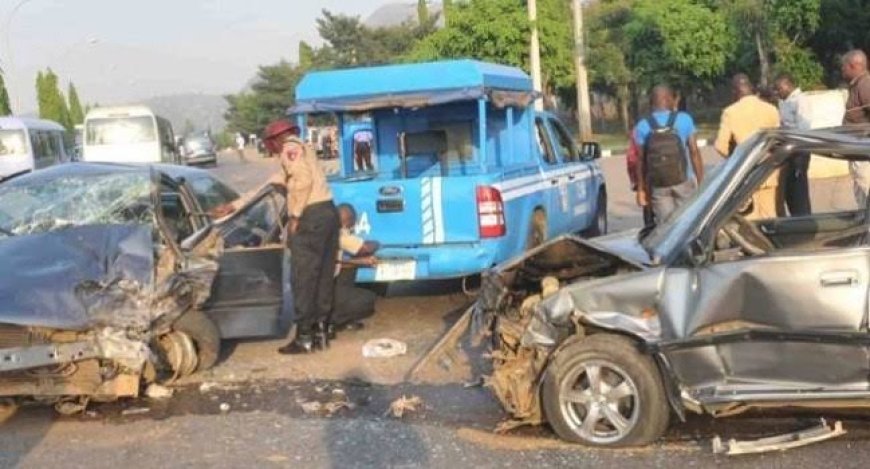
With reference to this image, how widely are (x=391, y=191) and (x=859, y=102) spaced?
3828mm

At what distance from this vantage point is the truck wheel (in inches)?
408

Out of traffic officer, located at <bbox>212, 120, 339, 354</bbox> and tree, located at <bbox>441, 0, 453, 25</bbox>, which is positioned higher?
tree, located at <bbox>441, 0, 453, 25</bbox>

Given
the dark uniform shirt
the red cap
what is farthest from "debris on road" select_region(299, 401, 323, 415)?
the dark uniform shirt

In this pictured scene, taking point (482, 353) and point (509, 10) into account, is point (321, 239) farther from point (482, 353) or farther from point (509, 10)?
point (509, 10)

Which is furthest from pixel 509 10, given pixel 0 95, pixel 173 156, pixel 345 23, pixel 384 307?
pixel 345 23

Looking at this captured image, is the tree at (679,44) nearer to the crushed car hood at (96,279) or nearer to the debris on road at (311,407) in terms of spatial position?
the crushed car hood at (96,279)

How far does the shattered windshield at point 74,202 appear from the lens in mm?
8141

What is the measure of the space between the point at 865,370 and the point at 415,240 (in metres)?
4.82

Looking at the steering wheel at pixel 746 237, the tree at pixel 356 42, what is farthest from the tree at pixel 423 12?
the steering wheel at pixel 746 237

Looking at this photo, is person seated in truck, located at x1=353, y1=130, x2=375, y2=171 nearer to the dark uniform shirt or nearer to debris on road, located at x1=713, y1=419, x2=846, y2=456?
the dark uniform shirt

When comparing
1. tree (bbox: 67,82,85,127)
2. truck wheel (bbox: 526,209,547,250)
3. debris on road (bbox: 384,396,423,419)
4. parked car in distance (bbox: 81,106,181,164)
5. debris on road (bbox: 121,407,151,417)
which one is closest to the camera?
debris on road (bbox: 384,396,423,419)

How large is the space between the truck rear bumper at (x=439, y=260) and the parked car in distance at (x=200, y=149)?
3975cm

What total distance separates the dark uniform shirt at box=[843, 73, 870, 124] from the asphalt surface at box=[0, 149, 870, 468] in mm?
3746

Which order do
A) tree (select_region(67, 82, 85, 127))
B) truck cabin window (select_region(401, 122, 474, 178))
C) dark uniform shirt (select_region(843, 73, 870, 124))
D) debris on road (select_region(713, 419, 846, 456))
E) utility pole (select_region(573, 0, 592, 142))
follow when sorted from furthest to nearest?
1. tree (select_region(67, 82, 85, 127))
2. utility pole (select_region(573, 0, 592, 142))
3. truck cabin window (select_region(401, 122, 474, 178))
4. dark uniform shirt (select_region(843, 73, 870, 124))
5. debris on road (select_region(713, 419, 846, 456))
